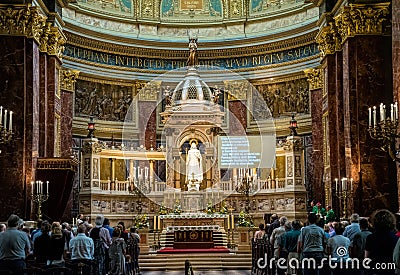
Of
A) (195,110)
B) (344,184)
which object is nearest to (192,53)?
(195,110)

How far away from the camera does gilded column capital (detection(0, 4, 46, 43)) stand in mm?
22531

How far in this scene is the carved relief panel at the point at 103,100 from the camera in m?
36.4

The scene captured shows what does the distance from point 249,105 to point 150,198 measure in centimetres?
871

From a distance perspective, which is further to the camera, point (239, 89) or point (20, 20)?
point (239, 89)

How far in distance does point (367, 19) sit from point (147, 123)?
17.6m

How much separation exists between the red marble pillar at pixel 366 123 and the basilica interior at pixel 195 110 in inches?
1.5

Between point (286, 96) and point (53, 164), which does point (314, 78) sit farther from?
point (53, 164)

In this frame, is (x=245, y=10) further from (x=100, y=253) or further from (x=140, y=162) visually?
(x=100, y=253)

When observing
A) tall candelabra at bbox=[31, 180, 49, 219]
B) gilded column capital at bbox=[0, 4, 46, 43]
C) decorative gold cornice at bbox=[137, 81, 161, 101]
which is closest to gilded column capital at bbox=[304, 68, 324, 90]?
decorative gold cornice at bbox=[137, 81, 161, 101]

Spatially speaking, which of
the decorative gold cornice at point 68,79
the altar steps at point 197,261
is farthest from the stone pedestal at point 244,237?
the decorative gold cornice at point 68,79

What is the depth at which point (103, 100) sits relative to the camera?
3741cm

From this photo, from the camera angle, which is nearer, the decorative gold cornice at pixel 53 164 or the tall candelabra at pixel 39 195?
the tall candelabra at pixel 39 195

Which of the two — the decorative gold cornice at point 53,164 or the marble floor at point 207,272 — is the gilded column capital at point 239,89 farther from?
the decorative gold cornice at point 53,164

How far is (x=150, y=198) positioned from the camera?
33000 mm
